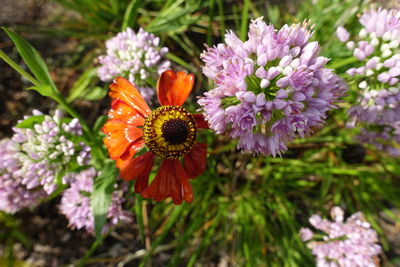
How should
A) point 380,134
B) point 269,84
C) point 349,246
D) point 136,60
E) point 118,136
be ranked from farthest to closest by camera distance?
1. point 380,134
2. point 349,246
3. point 136,60
4. point 118,136
5. point 269,84

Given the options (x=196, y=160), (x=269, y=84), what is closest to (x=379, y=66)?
(x=269, y=84)

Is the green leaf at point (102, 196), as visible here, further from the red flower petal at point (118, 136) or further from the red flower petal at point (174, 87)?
the red flower petal at point (174, 87)

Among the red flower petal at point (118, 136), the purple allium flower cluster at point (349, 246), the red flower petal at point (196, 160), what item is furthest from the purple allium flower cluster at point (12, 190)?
the purple allium flower cluster at point (349, 246)

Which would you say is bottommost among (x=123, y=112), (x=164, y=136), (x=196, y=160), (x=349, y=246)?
(x=349, y=246)

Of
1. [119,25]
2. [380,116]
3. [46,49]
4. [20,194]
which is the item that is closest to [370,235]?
[380,116]

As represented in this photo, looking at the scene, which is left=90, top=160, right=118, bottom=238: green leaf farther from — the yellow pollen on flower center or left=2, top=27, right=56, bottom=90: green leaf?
left=2, top=27, right=56, bottom=90: green leaf

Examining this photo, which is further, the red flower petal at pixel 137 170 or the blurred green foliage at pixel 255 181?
the blurred green foliage at pixel 255 181

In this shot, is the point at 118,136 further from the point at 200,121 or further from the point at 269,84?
the point at 269,84
